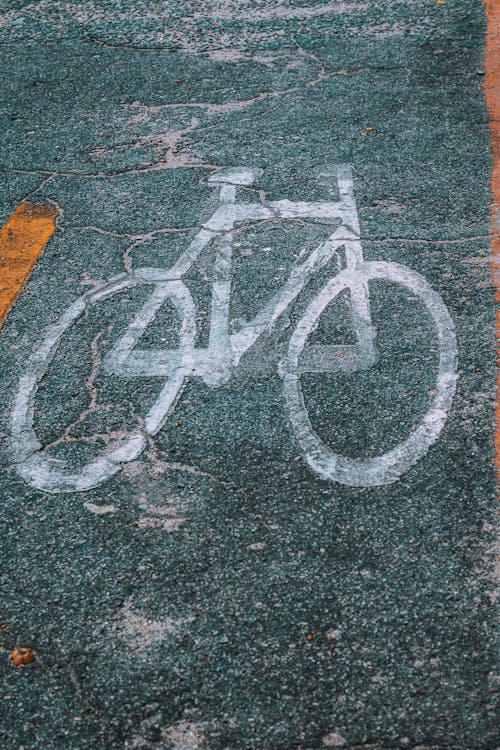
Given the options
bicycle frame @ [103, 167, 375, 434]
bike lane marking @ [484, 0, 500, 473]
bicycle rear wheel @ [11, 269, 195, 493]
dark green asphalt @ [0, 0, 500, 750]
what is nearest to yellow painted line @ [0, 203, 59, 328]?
dark green asphalt @ [0, 0, 500, 750]

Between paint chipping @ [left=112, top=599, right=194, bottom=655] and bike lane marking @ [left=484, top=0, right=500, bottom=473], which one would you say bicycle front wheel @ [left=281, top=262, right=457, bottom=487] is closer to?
bike lane marking @ [left=484, top=0, right=500, bottom=473]

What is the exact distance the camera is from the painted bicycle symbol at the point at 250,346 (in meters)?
3.10

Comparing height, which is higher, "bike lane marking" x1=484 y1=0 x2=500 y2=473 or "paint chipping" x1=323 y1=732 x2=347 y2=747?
"bike lane marking" x1=484 y1=0 x2=500 y2=473

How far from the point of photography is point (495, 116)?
17.3 ft

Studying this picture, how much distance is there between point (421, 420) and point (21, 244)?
2.38 metres

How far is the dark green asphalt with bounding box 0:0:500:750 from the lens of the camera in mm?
2369

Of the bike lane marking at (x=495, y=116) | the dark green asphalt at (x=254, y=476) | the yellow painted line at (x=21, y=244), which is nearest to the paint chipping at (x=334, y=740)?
the dark green asphalt at (x=254, y=476)

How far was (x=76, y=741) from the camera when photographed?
7.52 feet

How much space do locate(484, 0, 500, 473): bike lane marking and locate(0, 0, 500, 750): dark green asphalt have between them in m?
0.06

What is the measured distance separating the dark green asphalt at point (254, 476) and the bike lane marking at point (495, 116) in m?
0.06

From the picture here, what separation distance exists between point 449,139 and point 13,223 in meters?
2.62

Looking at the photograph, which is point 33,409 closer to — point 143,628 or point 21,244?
point 143,628

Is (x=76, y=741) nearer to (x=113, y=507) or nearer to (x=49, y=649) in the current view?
(x=49, y=649)

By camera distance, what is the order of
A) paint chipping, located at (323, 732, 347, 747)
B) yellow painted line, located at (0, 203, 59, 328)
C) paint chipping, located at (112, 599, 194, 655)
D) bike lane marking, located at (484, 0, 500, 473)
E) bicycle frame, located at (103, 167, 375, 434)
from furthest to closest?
yellow painted line, located at (0, 203, 59, 328) → bike lane marking, located at (484, 0, 500, 473) → bicycle frame, located at (103, 167, 375, 434) → paint chipping, located at (112, 599, 194, 655) → paint chipping, located at (323, 732, 347, 747)
